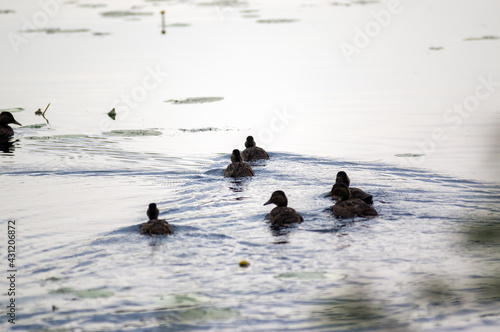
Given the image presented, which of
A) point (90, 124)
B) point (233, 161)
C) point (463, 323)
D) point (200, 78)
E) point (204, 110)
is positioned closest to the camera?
point (463, 323)

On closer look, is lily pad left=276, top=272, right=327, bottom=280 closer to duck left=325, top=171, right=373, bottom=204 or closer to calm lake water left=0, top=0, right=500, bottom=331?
calm lake water left=0, top=0, right=500, bottom=331

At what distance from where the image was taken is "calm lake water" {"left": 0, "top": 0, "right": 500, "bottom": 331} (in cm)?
748

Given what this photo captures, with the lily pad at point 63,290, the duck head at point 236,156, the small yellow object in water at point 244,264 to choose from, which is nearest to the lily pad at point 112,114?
the duck head at point 236,156

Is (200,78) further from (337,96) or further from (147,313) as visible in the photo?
(147,313)

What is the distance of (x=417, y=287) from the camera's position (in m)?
7.79

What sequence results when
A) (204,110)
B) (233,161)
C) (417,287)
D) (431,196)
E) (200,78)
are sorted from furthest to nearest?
(200,78) → (204,110) → (233,161) → (431,196) → (417,287)

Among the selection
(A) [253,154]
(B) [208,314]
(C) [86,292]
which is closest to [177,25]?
(A) [253,154]

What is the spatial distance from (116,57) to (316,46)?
7.09 m

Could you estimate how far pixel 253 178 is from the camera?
1335 centimetres

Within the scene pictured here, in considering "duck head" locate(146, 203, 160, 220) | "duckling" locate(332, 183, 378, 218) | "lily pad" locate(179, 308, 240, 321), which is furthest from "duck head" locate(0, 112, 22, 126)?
"lily pad" locate(179, 308, 240, 321)

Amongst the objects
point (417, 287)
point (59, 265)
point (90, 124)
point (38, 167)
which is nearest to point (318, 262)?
point (417, 287)

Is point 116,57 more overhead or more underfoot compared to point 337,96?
more overhead

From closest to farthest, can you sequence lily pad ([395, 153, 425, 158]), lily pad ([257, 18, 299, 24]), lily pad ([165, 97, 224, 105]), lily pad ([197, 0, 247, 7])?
lily pad ([395, 153, 425, 158]) < lily pad ([165, 97, 224, 105]) < lily pad ([257, 18, 299, 24]) < lily pad ([197, 0, 247, 7])

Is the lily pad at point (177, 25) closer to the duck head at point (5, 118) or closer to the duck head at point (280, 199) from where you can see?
the duck head at point (5, 118)
